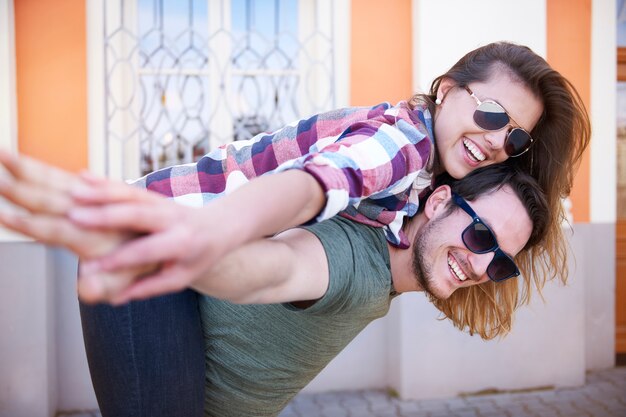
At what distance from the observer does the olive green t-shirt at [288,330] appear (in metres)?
1.64

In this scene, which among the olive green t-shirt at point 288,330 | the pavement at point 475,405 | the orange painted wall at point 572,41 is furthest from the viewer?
the orange painted wall at point 572,41

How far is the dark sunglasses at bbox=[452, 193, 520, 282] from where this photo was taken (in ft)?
6.61

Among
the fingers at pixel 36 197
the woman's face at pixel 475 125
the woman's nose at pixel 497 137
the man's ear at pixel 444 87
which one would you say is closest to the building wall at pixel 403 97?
the man's ear at pixel 444 87

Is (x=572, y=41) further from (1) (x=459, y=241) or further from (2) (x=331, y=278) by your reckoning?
(2) (x=331, y=278)

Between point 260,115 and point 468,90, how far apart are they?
294cm

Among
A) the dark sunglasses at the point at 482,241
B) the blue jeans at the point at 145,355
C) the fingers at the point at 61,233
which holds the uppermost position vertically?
the fingers at the point at 61,233

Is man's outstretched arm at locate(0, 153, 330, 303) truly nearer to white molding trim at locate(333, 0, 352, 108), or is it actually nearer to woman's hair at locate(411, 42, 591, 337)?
woman's hair at locate(411, 42, 591, 337)

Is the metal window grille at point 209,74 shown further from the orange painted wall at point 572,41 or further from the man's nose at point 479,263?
the man's nose at point 479,263

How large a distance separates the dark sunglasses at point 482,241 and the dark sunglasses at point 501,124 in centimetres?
28

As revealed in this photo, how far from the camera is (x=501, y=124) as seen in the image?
2189 mm

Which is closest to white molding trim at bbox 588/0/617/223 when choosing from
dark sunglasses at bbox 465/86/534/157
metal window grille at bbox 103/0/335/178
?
metal window grille at bbox 103/0/335/178

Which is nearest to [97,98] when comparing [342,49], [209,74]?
[209,74]

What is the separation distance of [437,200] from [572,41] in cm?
389

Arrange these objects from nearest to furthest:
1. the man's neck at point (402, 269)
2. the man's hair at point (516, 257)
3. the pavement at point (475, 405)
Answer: the man's neck at point (402, 269) → the man's hair at point (516, 257) → the pavement at point (475, 405)
